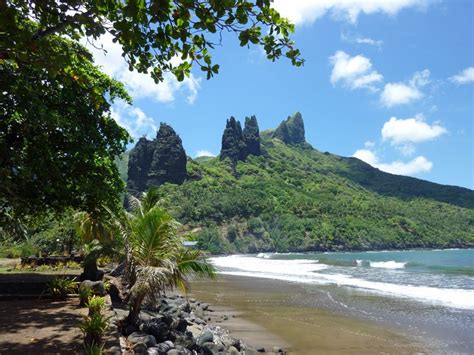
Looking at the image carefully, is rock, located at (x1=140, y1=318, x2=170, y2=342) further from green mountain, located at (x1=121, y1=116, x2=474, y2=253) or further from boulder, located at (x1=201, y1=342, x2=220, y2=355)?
green mountain, located at (x1=121, y1=116, x2=474, y2=253)

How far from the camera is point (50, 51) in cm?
403

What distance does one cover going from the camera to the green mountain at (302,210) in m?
101

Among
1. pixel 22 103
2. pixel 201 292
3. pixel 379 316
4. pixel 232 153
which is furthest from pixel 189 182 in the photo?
pixel 22 103

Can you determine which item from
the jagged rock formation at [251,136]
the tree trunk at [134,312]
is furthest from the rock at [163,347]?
the jagged rock formation at [251,136]

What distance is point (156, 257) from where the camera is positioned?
9000mm

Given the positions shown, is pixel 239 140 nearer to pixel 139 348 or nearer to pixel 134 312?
pixel 134 312

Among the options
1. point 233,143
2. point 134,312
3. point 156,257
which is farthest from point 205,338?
point 233,143

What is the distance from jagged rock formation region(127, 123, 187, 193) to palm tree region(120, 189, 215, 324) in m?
117

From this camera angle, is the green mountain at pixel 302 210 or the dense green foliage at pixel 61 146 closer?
the dense green foliage at pixel 61 146

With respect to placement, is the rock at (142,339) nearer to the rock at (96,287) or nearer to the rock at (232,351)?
the rock at (96,287)

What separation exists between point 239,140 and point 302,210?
180 feet

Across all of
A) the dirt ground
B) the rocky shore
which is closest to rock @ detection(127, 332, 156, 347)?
the rocky shore

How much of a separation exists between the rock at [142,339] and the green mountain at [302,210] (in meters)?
75.3

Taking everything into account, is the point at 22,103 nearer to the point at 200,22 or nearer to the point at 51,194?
the point at 51,194
